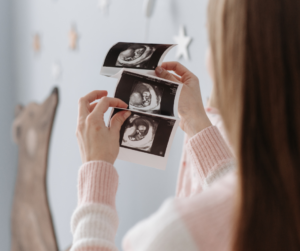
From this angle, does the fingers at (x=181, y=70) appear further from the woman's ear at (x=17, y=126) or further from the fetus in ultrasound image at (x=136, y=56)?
the woman's ear at (x=17, y=126)

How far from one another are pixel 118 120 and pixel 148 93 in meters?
0.10

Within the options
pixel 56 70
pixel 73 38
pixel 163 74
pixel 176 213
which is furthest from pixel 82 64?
pixel 176 213

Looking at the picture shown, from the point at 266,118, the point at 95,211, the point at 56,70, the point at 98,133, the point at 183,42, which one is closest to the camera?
the point at 266,118

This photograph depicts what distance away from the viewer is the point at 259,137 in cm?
37

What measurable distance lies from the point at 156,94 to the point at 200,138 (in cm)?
14

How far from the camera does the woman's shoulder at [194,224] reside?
38 cm

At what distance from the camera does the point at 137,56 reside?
0.71 meters

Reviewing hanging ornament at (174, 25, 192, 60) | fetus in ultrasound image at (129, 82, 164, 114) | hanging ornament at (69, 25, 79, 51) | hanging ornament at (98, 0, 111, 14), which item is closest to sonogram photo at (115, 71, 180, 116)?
fetus in ultrasound image at (129, 82, 164, 114)

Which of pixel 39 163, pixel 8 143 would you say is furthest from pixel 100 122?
pixel 8 143

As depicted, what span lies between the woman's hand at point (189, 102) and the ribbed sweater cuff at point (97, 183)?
24 centimetres

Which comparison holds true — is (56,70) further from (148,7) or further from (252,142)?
(252,142)

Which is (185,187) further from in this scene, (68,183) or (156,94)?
(68,183)

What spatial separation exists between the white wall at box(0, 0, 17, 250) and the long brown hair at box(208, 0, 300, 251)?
1.75 metres

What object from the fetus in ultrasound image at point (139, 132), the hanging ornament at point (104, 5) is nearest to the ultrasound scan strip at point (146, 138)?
the fetus in ultrasound image at point (139, 132)
